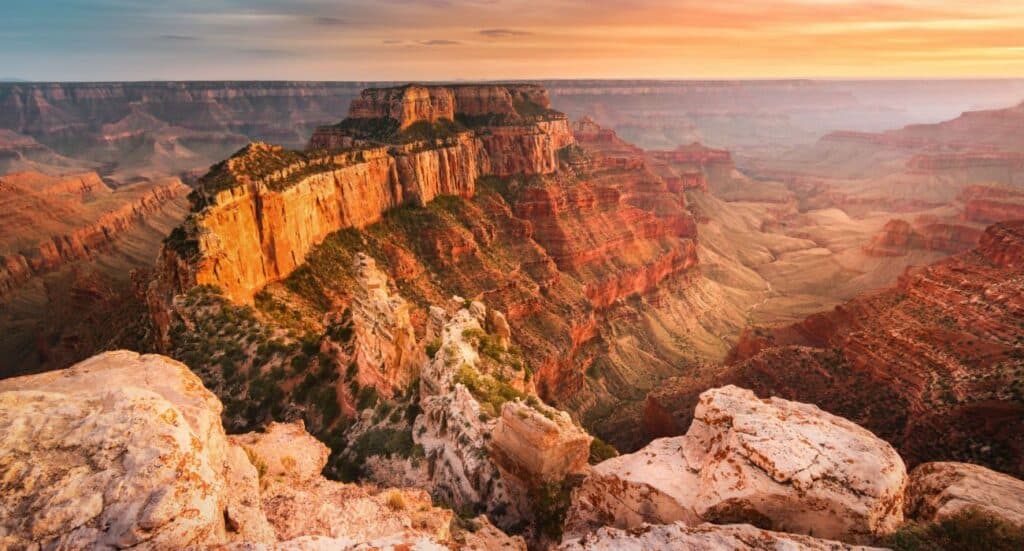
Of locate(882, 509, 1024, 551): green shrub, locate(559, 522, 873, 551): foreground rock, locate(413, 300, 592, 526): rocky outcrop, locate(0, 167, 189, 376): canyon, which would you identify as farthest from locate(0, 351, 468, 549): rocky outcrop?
locate(0, 167, 189, 376): canyon

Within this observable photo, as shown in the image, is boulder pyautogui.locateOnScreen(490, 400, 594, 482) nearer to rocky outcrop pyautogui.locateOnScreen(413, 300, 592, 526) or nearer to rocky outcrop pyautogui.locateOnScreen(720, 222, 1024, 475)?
rocky outcrop pyautogui.locateOnScreen(413, 300, 592, 526)

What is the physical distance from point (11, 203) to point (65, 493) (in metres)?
118

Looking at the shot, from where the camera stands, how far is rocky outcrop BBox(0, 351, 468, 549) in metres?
9.58

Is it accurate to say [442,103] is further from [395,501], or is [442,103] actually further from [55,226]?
[395,501]

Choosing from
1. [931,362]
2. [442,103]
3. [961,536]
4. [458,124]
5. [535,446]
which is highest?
[442,103]

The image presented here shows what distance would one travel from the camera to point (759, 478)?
14320 mm

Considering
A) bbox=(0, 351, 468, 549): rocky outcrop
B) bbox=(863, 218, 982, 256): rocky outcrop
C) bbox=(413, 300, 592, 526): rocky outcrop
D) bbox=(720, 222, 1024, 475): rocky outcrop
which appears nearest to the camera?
bbox=(0, 351, 468, 549): rocky outcrop

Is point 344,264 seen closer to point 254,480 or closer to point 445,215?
point 445,215

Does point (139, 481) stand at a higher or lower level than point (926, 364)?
higher

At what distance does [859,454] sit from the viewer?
578 inches

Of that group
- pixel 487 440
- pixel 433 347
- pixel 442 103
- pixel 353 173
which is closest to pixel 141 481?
pixel 487 440

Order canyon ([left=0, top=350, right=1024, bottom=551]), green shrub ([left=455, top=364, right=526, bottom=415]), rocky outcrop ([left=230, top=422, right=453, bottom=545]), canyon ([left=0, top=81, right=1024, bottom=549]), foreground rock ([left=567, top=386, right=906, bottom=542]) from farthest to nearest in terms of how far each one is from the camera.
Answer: green shrub ([left=455, top=364, right=526, bottom=415])
canyon ([left=0, top=81, right=1024, bottom=549])
rocky outcrop ([left=230, top=422, right=453, bottom=545])
foreground rock ([left=567, top=386, right=906, bottom=542])
canyon ([left=0, top=350, right=1024, bottom=551])

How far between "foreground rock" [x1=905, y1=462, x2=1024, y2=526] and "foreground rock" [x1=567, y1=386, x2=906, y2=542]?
2.96 m

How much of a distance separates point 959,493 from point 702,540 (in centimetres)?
1058
